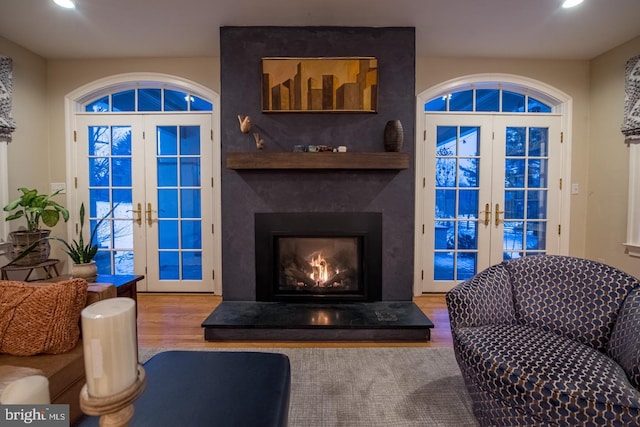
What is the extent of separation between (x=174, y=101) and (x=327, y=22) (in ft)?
6.74

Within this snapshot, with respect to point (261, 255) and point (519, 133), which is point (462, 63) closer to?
point (519, 133)

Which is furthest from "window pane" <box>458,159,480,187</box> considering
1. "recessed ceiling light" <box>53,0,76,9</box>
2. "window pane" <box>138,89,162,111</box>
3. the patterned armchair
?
"recessed ceiling light" <box>53,0,76,9</box>

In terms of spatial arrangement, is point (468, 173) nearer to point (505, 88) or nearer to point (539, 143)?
point (539, 143)

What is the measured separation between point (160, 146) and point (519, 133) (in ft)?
13.9

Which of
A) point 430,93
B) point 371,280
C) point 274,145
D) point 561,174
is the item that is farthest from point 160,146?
point 561,174

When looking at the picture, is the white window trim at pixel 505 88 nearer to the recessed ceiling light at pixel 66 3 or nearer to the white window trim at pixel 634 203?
the white window trim at pixel 634 203

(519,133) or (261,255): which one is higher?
(519,133)

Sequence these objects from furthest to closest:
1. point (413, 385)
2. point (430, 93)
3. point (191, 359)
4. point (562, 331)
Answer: point (430, 93), point (413, 385), point (562, 331), point (191, 359)

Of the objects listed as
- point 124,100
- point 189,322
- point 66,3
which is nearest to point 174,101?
point 124,100

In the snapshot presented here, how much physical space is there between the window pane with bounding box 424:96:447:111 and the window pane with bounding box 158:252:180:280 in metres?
3.51

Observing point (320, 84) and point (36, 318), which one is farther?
point (320, 84)

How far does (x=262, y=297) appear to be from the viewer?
322 cm

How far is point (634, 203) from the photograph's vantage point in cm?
334

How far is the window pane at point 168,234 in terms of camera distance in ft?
13.1
